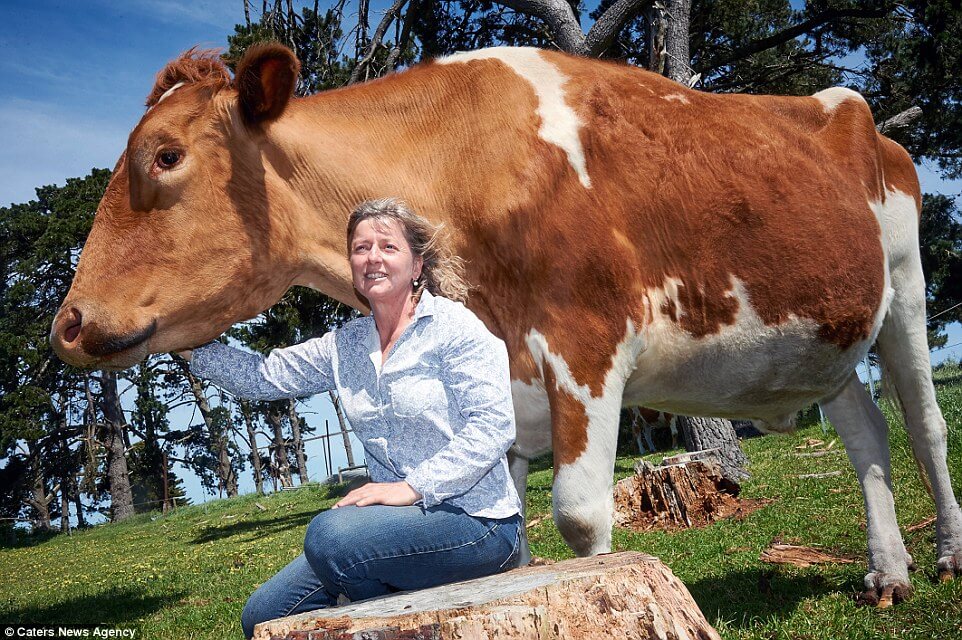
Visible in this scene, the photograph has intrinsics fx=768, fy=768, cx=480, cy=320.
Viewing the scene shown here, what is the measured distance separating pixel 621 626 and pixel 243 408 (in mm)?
43167

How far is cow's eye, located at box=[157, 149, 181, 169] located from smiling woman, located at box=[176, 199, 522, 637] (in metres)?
1.15

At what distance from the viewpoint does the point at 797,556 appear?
543cm

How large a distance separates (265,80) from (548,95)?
1257mm

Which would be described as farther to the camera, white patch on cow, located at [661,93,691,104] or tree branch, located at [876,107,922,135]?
tree branch, located at [876,107,922,135]

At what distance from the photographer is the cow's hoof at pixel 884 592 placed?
415cm

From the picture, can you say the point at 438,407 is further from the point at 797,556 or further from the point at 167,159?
the point at 797,556

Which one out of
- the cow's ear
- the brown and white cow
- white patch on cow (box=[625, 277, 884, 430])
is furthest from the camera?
white patch on cow (box=[625, 277, 884, 430])

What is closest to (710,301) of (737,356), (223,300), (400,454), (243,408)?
(737,356)

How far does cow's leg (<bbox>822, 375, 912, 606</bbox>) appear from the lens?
422 centimetres

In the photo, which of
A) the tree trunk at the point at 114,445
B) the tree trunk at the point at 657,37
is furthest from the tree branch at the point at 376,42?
the tree trunk at the point at 114,445

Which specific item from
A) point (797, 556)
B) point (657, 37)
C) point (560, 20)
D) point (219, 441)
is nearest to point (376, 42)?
point (560, 20)

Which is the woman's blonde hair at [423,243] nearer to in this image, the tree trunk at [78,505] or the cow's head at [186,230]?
the cow's head at [186,230]

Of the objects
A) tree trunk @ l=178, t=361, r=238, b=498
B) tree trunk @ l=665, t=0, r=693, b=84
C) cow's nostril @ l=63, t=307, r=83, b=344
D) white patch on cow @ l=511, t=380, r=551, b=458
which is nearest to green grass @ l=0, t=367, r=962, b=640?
white patch on cow @ l=511, t=380, r=551, b=458

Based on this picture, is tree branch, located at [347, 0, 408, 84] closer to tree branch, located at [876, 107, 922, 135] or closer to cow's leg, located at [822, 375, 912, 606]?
cow's leg, located at [822, 375, 912, 606]
